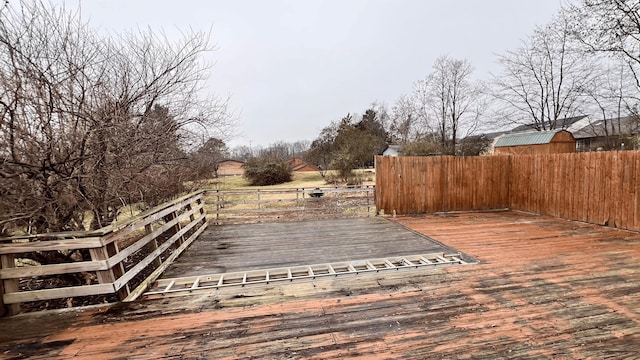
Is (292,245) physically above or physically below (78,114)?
below

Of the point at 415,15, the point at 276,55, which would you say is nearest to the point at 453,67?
the point at 415,15

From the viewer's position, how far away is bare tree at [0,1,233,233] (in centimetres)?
266

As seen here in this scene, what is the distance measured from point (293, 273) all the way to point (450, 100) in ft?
63.4

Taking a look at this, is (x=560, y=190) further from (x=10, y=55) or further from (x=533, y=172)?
(x=10, y=55)

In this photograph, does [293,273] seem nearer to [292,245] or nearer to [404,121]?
[292,245]

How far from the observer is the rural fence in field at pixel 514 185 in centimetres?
587

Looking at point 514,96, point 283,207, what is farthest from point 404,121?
point 283,207

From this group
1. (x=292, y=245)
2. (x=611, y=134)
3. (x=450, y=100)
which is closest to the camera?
(x=292, y=245)

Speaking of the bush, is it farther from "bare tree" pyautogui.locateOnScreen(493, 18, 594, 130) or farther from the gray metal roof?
"bare tree" pyautogui.locateOnScreen(493, 18, 594, 130)

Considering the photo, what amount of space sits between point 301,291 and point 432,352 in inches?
56.4

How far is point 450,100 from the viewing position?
1961 centimetres

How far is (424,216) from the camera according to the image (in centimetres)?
737

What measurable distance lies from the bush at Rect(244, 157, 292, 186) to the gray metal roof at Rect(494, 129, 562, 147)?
13774 mm

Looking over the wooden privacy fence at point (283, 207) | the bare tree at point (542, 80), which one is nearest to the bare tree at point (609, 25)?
the bare tree at point (542, 80)
